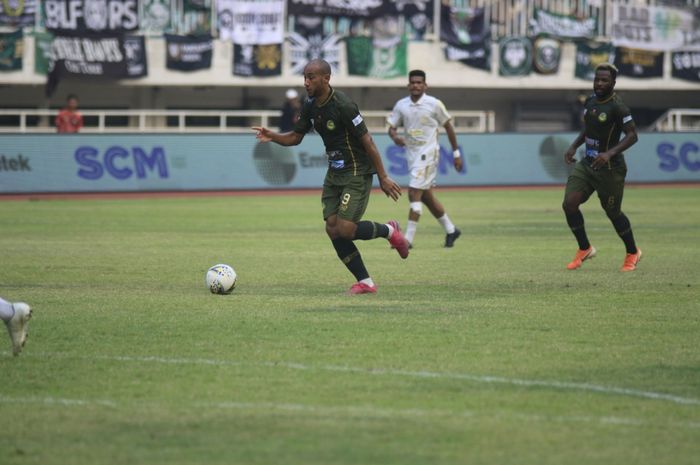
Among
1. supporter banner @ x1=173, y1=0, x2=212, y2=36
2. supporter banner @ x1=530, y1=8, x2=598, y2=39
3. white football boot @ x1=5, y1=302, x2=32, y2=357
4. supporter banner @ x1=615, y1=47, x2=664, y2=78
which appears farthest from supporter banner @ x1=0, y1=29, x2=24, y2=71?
→ white football boot @ x1=5, y1=302, x2=32, y2=357

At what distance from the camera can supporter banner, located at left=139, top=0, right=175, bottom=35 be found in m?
42.3

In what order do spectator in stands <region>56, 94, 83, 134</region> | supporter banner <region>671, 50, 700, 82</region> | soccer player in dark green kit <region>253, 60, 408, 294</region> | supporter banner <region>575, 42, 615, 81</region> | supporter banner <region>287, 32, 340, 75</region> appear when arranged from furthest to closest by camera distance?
supporter banner <region>671, 50, 700, 82</region> → supporter banner <region>575, 42, 615, 81</region> → supporter banner <region>287, 32, 340, 75</region> → spectator in stands <region>56, 94, 83, 134</region> → soccer player in dark green kit <region>253, 60, 408, 294</region>

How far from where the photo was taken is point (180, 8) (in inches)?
1687

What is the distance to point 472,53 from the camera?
4581 cm

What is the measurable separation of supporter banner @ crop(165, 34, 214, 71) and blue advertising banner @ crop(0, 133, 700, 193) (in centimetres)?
1165

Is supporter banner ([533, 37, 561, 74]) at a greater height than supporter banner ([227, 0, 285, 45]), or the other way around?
supporter banner ([227, 0, 285, 45])

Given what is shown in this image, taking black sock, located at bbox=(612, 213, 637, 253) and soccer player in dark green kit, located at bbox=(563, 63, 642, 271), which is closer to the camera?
soccer player in dark green kit, located at bbox=(563, 63, 642, 271)

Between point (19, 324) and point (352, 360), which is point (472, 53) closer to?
point (352, 360)

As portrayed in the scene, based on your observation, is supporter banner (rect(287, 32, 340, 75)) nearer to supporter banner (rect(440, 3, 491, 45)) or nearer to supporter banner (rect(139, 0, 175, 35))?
supporter banner (rect(440, 3, 491, 45))

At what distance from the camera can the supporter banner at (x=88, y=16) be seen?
41062mm

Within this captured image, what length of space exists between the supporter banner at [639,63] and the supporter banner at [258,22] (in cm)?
1232

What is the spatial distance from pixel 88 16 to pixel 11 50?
2557 mm

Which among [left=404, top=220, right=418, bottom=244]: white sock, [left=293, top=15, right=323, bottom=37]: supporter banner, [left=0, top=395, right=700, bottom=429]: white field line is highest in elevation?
[left=293, top=15, right=323, bottom=37]: supporter banner

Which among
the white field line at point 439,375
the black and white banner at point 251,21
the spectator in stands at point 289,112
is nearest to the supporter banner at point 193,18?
the black and white banner at point 251,21
